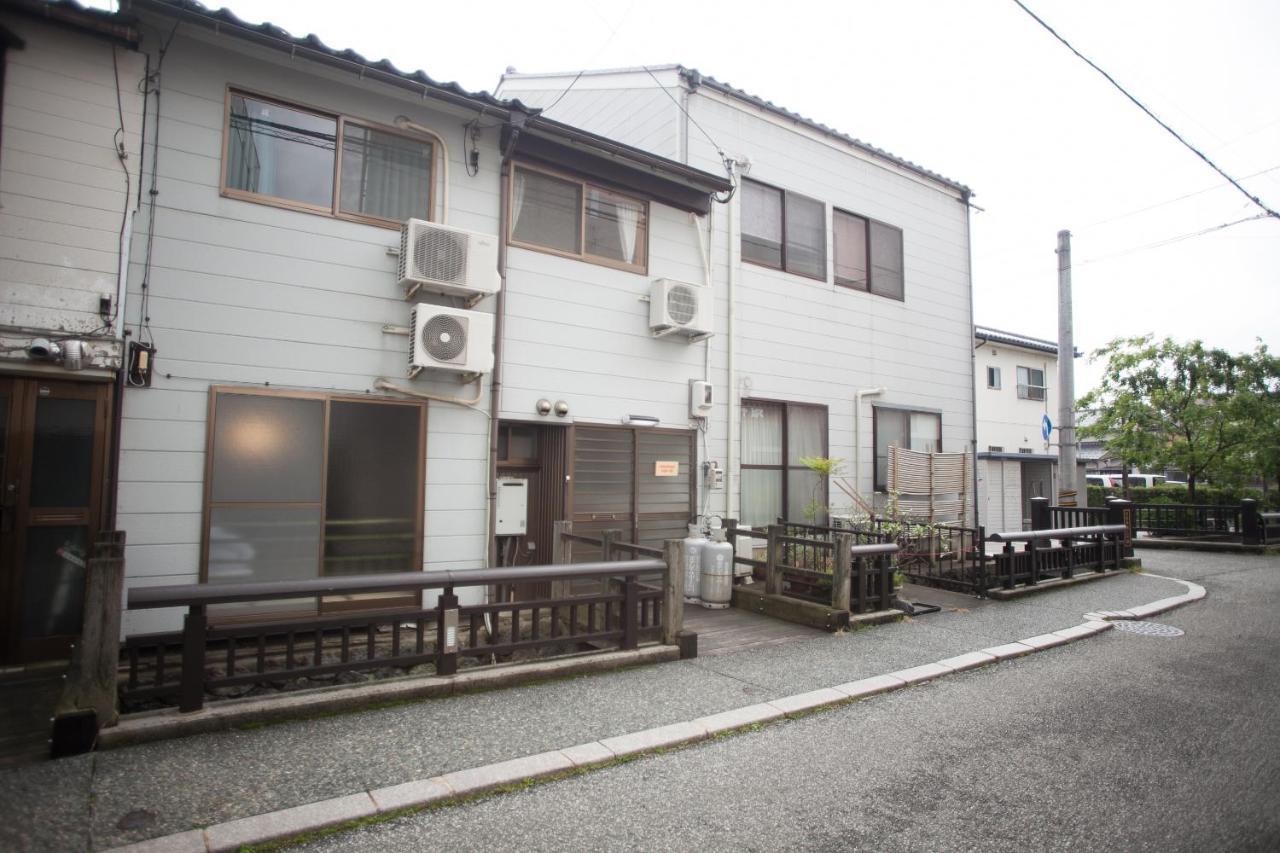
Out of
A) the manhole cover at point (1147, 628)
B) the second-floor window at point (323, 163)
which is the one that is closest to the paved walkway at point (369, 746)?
the manhole cover at point (1147, 628)

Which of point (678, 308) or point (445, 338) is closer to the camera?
point (445, 338)

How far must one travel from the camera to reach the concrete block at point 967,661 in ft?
19.0

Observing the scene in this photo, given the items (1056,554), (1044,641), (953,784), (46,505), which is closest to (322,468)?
(46,505)

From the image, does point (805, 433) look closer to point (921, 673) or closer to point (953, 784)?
point (921, 673)

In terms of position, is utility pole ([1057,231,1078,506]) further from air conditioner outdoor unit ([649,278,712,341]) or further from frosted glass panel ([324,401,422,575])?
frosted glass panel ([324,401,422,575])

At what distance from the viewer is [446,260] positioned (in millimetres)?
6371

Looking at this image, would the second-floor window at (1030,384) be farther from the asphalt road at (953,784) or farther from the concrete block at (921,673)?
the concrete block at (921,673)

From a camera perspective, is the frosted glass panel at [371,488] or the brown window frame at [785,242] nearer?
the frosted glass panel at [371,488]

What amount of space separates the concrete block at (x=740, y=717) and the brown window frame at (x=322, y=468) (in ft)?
10.9

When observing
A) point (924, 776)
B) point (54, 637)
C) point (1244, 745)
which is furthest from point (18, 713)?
point (1244, 745)

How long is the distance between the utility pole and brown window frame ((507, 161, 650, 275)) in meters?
8.22

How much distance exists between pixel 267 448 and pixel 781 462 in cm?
668

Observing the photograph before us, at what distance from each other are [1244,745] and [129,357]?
8.35m

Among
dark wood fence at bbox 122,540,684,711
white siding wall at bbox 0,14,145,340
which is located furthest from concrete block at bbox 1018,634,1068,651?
white siding wall at bbox 0,14,145,340
